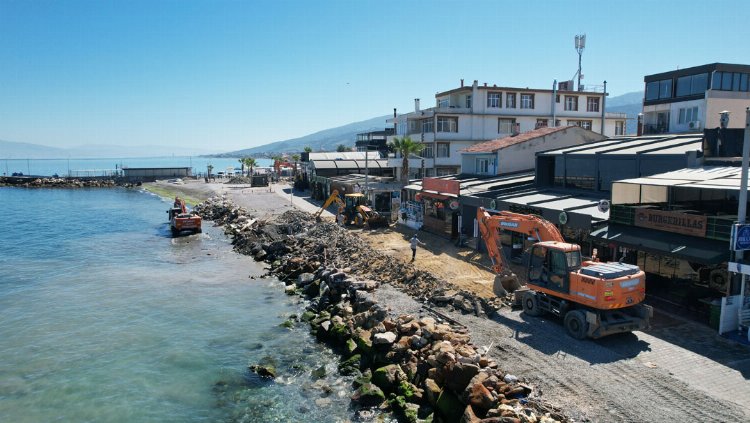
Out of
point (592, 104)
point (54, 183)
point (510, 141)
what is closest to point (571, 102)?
point (592, 104)

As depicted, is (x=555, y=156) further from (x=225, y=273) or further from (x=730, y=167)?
(x=225, y=273)

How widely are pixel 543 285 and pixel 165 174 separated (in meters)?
124

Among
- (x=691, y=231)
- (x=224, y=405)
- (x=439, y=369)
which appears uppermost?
(x=691, y=231)

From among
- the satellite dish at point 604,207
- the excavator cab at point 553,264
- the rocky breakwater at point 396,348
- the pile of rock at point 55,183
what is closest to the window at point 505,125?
the rocky breakwater at point 396,348

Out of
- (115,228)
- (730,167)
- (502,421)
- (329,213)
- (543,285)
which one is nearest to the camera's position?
(502,421)

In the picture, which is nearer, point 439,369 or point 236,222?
point 439,369

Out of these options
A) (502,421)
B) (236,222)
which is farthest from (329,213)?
(502,421)

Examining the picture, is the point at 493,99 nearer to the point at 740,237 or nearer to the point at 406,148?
the point at 406,148

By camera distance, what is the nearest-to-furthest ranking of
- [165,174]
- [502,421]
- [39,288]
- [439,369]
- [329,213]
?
[502,421] < [439,369] < [39,288] < [329,213] < [165,174]

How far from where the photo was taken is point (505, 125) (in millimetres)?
58406

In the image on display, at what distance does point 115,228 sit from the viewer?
57062 millimetres

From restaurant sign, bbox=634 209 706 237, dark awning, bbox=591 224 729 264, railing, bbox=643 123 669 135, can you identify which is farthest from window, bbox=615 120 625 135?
restaurant sign, bbox=634 209 706 237

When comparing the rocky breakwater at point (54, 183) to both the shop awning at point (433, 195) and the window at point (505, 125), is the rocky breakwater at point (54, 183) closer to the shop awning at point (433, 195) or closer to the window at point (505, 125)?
the window at point (505, 125)

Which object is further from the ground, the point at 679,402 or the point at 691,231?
the point at 691,231
